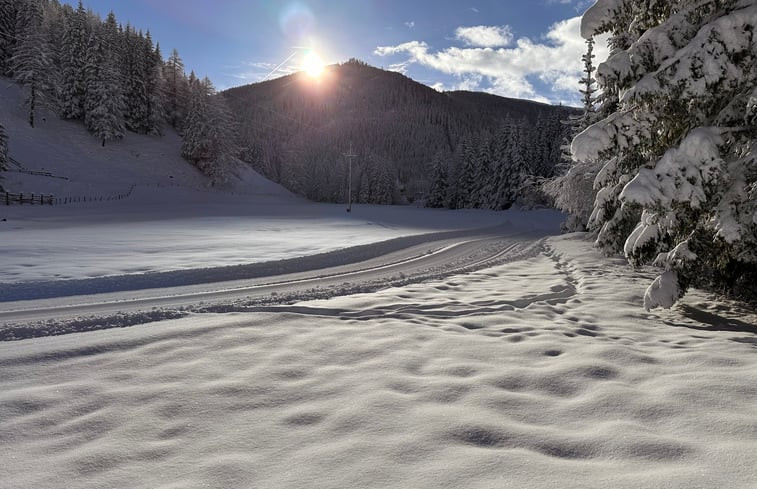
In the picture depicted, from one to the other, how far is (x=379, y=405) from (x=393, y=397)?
0.20m

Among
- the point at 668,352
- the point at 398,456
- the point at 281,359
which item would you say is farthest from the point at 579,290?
the point at 398,456

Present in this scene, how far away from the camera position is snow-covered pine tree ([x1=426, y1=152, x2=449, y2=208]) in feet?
250

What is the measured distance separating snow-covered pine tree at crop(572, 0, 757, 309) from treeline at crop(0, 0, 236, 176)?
6597cm

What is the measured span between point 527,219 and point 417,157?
139 metres

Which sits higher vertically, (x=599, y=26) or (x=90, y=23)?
(x=90, y=23)

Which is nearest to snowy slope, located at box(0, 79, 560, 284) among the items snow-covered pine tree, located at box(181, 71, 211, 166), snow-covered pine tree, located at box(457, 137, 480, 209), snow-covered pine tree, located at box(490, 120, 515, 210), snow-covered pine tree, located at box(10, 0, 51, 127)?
snow-covered pine tree, located at box(181, 71, 211, 166)

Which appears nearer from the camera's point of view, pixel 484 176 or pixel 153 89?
pixel 484 176

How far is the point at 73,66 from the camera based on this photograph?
59.9 metres

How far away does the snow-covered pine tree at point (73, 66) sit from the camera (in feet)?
195

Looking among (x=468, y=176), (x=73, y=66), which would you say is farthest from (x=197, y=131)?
(x=468, y=176)

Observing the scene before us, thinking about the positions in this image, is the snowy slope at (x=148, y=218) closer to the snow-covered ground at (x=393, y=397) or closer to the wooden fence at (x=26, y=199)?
the wooden fence at (x=26, y=199)

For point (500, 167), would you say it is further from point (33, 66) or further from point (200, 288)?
point (33, 66)

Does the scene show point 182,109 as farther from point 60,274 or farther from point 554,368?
point 554,368

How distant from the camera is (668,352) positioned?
5.10 m
